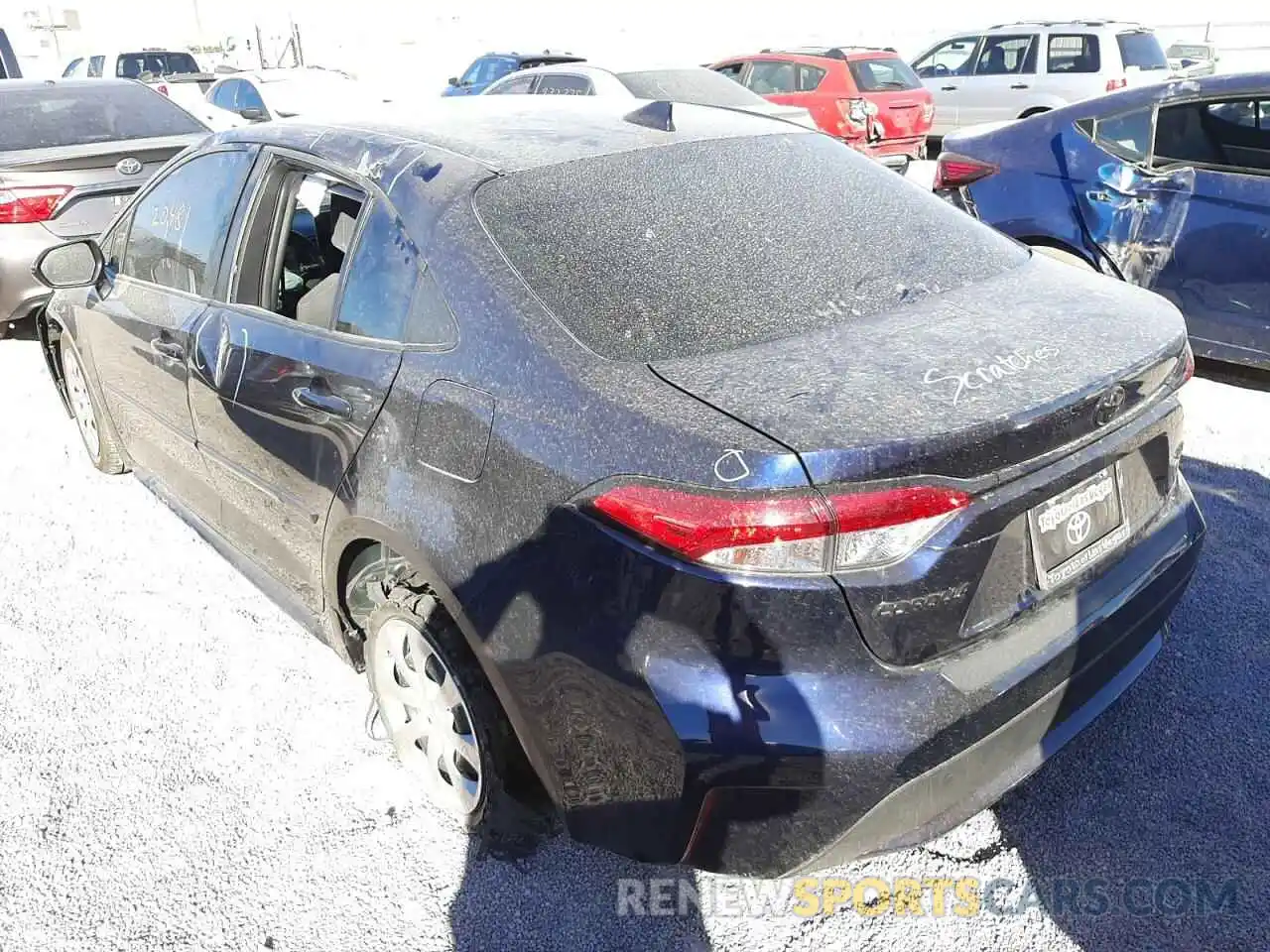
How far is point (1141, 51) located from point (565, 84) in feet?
24.7

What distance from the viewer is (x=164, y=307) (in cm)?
326

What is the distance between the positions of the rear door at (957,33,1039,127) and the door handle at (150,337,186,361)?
40.7 feet

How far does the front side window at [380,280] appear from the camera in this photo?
2.31m

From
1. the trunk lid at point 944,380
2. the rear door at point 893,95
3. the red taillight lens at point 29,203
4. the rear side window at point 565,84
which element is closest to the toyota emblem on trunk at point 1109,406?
the trunk lid at point 944,380

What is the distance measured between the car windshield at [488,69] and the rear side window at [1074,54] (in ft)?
23.9

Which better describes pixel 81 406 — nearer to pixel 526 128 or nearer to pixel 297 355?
pixel 297 355

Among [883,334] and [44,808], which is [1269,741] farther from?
[44,808]

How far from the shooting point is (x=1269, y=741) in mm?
2678

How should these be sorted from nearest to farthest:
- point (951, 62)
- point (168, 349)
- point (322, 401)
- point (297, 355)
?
point (322, 401)
point (297, 355)
point (168, 349)
point (951, 62)

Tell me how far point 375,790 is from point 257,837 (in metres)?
0.31

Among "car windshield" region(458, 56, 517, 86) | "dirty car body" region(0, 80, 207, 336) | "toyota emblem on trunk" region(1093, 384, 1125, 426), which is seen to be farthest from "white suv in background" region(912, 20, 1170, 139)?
"toyota emblem on trunk" region(1093, 384, 1125, 426)

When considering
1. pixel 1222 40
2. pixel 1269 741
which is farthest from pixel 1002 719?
pixel 1222 40

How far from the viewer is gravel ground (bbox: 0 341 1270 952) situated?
2.23m

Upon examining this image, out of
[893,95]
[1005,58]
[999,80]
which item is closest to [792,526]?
[893,95]
